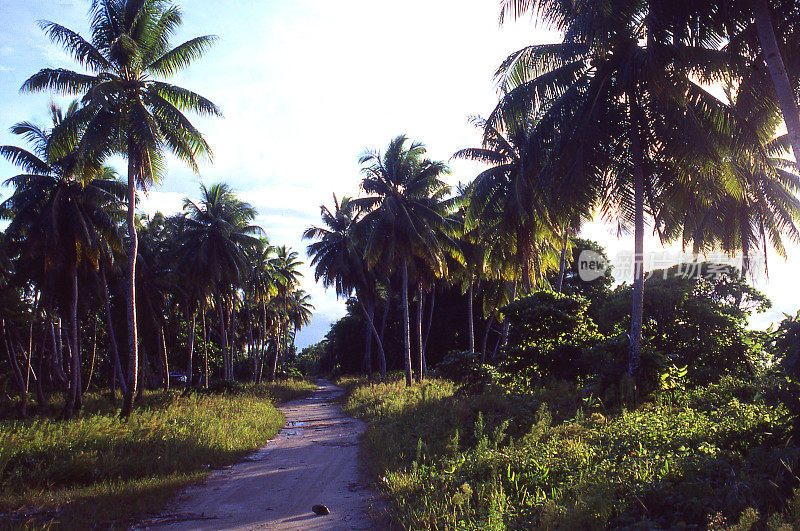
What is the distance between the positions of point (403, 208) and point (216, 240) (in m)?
11.4

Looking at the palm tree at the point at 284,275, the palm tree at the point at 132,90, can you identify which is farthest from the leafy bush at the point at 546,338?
the palm tree at the point at 284,275

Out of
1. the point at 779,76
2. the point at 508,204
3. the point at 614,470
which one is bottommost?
the point at 614,470

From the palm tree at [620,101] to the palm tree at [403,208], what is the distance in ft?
33.6

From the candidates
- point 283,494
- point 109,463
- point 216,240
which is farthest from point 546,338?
point 216,240

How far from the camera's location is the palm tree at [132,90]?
13.7 meters

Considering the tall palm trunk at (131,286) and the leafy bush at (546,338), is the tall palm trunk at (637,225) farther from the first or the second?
the tall palm trunk at (131,286)

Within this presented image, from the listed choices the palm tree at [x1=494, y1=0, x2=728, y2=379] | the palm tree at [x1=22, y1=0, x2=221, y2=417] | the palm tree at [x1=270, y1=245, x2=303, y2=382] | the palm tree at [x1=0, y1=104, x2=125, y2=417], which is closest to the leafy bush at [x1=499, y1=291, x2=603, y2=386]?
the palm tree at [x1=494, y1=0, x2=728, y2=379]

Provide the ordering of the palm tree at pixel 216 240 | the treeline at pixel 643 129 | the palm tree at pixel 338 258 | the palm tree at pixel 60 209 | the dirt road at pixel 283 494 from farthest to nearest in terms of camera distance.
A: the palm tree at pixel 338 258
the palm tree at pixel 216 240
the palm tree at pixel 60 209
the treeline at pixel 643 129
the dirt road at pixel 283 494

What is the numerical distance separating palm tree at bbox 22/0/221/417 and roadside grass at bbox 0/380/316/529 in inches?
128

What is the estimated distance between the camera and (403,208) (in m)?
23.1

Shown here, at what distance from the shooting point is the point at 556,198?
12680 mm

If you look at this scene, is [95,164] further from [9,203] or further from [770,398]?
[770,398]

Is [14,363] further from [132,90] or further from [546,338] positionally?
[546,338]

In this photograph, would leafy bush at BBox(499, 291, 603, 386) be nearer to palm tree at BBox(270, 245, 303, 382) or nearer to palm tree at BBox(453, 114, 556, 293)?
palm tree at BBox(453, 114, 556, 293)
